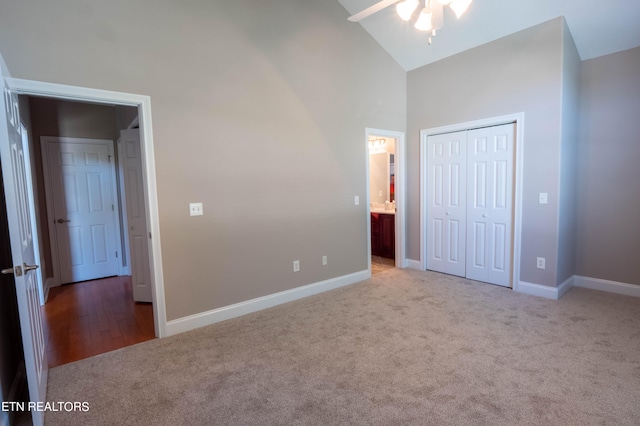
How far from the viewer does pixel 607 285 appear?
12.8 feet

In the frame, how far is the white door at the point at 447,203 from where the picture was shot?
175 inches

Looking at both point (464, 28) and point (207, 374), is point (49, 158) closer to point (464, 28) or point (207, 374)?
point (207, 374)

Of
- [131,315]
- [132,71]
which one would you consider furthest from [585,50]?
[131,315]

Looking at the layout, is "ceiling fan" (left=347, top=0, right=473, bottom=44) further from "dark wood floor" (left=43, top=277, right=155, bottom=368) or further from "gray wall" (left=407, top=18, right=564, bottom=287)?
"dark wood floor" (left=43, top=277, right=155, bottom=368)

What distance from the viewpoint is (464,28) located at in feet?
12.7

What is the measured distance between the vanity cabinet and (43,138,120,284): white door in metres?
4.30

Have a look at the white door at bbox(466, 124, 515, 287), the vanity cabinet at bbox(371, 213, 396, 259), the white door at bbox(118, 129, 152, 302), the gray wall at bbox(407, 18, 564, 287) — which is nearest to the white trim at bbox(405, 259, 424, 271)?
the vanity cabinet at bbox(371, 213, 396, 259)

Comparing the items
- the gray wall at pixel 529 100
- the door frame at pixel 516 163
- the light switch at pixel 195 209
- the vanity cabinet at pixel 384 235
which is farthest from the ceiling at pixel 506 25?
the light switch at pixel 195 209

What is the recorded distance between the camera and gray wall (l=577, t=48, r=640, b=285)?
12.0 ft

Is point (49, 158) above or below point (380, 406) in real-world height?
above

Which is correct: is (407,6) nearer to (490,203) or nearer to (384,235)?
(490,203)

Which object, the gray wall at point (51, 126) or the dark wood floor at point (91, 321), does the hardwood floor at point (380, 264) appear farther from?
the gray wall at point (51, 126)

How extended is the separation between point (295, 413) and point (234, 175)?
86.4 inches

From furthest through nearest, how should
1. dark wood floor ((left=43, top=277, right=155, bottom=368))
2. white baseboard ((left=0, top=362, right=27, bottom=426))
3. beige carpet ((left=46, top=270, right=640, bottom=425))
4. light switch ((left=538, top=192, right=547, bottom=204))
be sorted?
light switch ((left=538, top=192, right=547, bottom=204)), dark wood floor ((left=43, top=277, right=155, bottom=368)), beige carpet ((left=46, top=270, right=640, bottom=425)), white baseboard ((left=0, top=362, right=27, bottom=426))
